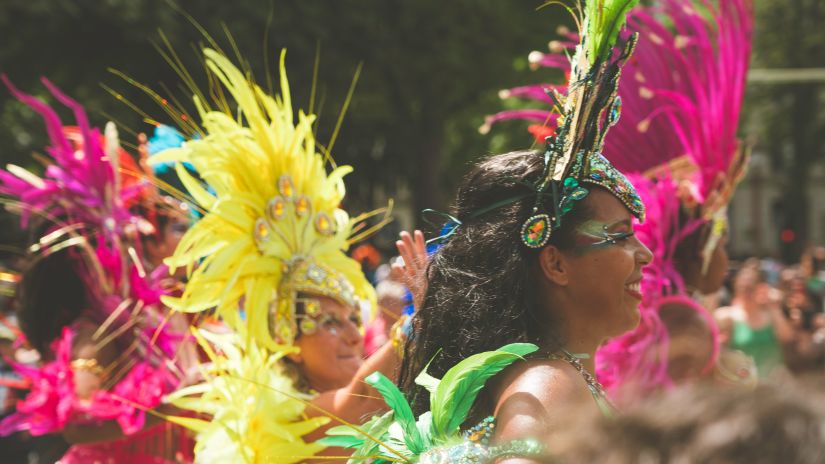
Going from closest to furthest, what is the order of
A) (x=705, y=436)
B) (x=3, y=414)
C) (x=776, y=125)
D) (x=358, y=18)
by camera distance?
(x=705, y=436) < (x=3, y=414) < (x=358, y=18) < (x=776, y=125)

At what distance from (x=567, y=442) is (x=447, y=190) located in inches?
813

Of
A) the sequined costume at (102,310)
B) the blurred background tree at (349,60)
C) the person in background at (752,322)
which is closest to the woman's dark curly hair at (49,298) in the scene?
the sequined costume at (102,310)

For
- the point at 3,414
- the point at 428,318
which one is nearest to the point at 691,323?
the point at 428,318

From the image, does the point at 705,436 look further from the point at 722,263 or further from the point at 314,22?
the point at 314,22

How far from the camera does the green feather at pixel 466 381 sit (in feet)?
5.99

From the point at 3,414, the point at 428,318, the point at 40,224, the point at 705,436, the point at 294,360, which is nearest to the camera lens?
the point at 705,436

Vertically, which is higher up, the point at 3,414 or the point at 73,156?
the point at 73,156

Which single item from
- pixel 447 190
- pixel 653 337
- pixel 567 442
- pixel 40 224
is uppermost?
pixel 567 442

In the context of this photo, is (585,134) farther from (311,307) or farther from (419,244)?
(311,307)

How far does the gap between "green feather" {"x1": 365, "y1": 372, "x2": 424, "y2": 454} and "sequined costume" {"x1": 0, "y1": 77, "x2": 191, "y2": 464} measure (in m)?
2.31

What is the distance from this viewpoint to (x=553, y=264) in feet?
6.78

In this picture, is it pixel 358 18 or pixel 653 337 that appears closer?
pixel 653 337

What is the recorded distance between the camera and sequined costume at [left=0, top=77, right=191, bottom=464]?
165 inches

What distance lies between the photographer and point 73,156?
4.78 metres
